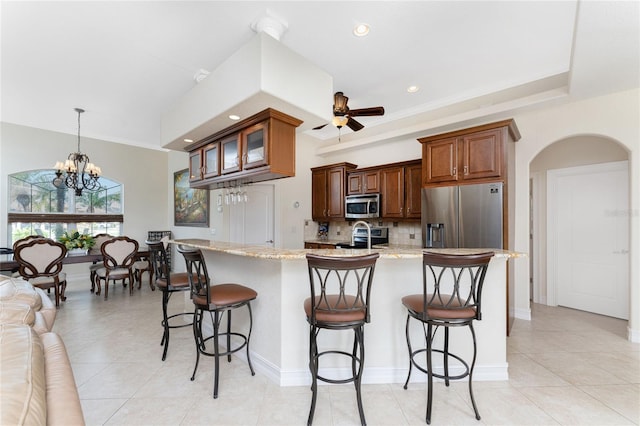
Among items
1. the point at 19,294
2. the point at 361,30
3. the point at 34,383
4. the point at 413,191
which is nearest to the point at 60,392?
the point at 34,383

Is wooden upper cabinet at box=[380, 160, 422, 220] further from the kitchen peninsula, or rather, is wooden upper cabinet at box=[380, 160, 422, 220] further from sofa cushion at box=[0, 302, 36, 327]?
sofa cushion at box=[0, 302, 36, 327]

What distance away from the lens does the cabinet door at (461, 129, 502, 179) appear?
3.20m

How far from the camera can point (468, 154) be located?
340 cm

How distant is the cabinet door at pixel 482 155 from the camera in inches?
126

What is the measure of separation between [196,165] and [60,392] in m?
2.97

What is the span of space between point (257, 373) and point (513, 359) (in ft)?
7.85

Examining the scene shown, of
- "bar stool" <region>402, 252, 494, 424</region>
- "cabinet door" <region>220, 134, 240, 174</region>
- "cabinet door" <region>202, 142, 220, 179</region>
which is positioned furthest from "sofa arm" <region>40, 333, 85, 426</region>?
"cabinet door" <region>202, 142, 220, 179</region>

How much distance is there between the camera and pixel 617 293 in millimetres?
3783

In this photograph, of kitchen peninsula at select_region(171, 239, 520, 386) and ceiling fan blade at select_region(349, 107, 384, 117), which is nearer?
kitchen peninsula at select_region(171, 239, 520, 386)

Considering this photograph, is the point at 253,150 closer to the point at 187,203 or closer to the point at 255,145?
the point at 255,145

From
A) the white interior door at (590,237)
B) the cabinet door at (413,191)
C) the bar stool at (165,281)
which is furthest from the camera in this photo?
the cabinet door at (413,191)

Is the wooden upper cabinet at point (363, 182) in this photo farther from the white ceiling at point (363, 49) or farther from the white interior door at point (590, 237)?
the white interior door at point (590, 237)

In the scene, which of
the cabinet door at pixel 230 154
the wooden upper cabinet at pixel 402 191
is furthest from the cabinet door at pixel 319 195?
the cabinet door at pixel 230 154

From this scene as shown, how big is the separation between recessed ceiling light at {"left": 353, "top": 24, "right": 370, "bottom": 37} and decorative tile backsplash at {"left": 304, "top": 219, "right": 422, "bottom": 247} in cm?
303
